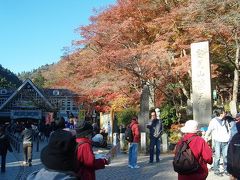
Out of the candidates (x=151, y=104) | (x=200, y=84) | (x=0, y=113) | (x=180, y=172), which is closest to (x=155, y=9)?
(x=151, y=104)

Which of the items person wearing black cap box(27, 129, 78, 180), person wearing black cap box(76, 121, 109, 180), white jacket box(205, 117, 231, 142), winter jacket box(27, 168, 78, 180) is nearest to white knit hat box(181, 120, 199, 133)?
person wearing black cap box(76, 121, 109, 180)

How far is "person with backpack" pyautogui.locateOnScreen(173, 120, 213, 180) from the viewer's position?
Answer: 5188 mm

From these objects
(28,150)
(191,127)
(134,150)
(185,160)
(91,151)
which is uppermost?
(191,127)

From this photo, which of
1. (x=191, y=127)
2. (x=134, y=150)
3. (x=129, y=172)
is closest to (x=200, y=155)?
(x=191, y=127)

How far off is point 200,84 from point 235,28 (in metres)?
4.94

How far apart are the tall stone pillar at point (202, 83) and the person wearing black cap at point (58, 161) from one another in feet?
37.0

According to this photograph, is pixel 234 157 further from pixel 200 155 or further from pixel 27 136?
pixel 27 136

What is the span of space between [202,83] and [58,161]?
11.6 meters

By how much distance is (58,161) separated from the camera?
3039 mm

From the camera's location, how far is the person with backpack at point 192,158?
519 centimetres

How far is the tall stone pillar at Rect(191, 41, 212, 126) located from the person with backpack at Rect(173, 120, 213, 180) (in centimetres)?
885

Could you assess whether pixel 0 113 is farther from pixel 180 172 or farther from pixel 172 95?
pixel 180 172

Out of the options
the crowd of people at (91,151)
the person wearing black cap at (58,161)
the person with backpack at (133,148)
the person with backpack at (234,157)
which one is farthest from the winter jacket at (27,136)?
the person wearing black cap at (58,161)

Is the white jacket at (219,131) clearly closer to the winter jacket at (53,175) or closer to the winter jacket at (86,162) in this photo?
the winter jacket at (86,162)
